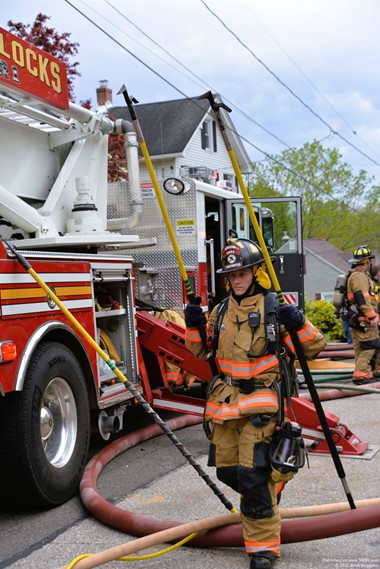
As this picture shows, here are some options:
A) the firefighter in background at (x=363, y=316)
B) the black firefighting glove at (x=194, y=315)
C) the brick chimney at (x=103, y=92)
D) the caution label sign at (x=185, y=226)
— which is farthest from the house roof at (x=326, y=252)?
the black firefighting glove at (x=194, y=315)

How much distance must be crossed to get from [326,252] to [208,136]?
527 inches

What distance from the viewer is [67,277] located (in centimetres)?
507

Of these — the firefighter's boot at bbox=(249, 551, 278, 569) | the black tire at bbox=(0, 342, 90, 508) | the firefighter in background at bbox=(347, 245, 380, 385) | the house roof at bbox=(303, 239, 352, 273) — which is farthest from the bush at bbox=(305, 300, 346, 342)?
the house roof at bbox=(303, 239, 352, 273)

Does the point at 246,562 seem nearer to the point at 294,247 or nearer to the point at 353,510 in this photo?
the point at 353,510

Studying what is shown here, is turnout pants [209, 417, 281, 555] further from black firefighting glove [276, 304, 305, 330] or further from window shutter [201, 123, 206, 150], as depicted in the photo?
window shutter [201, 123, 206, 150]

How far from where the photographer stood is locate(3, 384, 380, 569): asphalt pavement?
3.76m

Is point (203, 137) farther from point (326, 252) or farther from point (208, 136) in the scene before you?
point (326, 252)

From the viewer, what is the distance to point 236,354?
3852 millimetres

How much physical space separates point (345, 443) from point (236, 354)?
2251 mm

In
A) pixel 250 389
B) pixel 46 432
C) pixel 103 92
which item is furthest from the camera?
pixel 103 92

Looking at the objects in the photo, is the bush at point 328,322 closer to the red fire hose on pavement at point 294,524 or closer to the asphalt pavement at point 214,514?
the asphalt pavement at point 214,514

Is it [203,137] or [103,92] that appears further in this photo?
[203,137]

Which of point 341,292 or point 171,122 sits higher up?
point 171,122

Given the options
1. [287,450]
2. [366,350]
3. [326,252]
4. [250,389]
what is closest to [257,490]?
[287,450]
